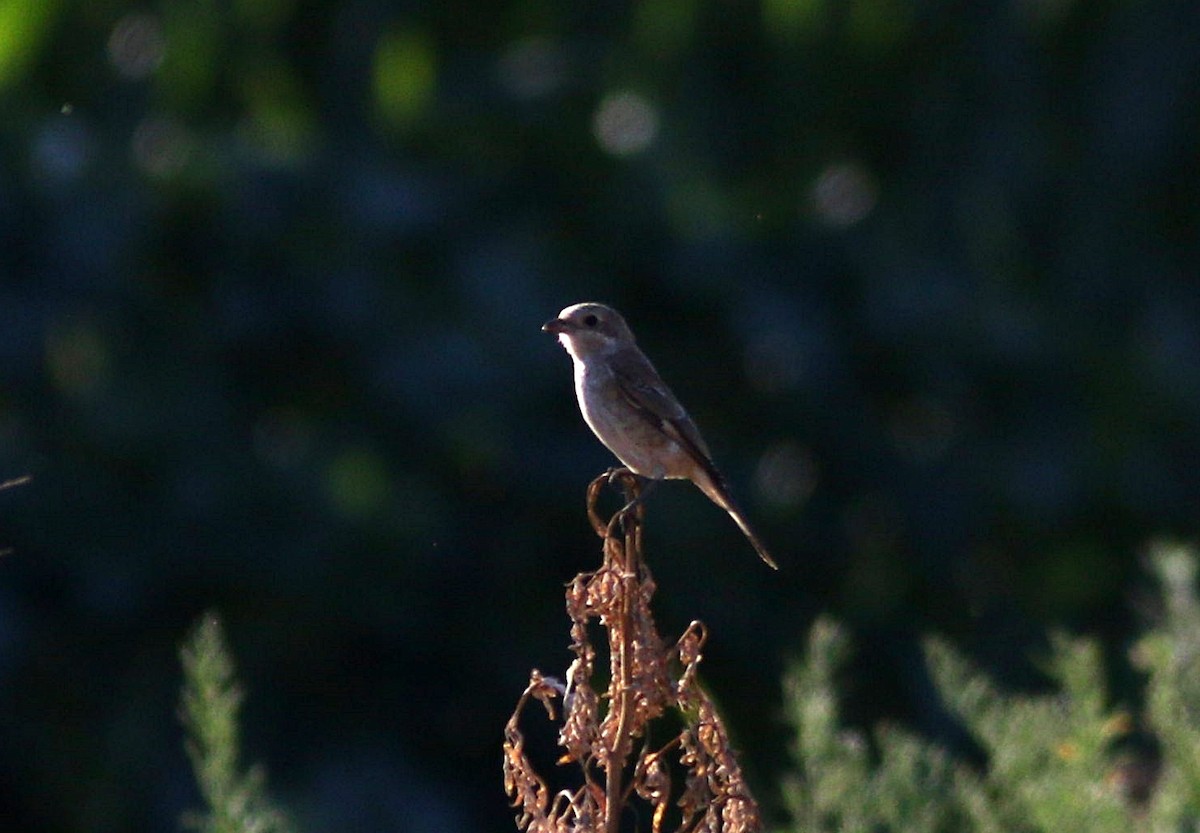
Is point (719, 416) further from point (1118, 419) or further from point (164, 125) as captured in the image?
point (164, 125)

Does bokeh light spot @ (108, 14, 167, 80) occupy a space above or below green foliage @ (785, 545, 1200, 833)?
above

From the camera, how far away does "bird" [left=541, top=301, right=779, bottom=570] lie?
668cm

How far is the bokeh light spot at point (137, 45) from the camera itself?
1306 centimetres

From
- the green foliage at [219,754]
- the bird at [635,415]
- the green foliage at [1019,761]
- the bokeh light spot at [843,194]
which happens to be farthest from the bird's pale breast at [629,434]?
the bokeh light spot at [843,194]

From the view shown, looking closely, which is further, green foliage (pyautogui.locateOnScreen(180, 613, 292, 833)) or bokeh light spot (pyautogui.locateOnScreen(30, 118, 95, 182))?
bokeh light spot (pyautogui.locateOnScreen(30, 118, 95, 182))

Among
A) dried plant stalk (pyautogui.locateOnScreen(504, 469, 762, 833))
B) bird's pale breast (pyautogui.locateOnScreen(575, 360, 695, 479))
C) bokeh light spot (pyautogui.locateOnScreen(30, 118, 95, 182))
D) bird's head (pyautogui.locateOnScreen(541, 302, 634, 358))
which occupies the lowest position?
bokeh light spot (pyautogui.locateOnScreen(30, 118, 95, 182))

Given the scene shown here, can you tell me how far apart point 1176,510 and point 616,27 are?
470cm

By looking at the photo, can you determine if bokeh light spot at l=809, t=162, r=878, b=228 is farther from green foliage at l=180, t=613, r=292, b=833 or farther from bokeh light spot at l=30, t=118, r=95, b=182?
green foliage at l=180, t=613, r=292, b=833

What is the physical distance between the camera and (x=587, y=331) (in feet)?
22.9

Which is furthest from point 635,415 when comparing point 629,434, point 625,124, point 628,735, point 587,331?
point 625,124

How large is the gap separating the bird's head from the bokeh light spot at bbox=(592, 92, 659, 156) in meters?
6.46

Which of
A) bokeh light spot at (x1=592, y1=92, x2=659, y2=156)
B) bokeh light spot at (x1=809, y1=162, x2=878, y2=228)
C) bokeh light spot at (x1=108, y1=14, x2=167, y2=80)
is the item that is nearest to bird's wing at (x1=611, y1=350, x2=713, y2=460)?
bokeh light spot at (x1=592, y1=92, x2=659, y2=156)

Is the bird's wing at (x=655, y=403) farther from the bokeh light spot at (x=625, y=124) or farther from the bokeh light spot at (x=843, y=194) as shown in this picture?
the bokeh light spot at (x=843, y=194)

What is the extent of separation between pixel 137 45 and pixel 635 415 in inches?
295
